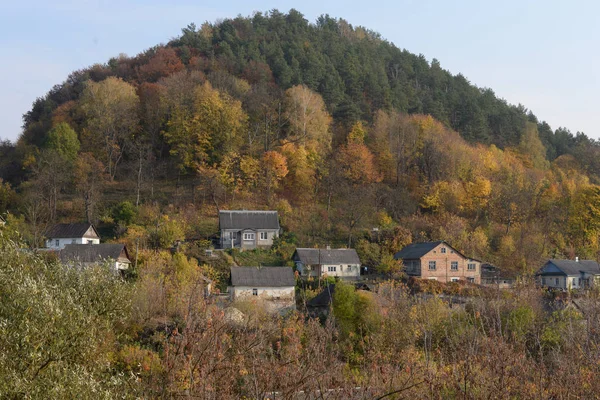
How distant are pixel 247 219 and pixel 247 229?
0.91m

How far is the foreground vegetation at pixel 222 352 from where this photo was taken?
371 inches

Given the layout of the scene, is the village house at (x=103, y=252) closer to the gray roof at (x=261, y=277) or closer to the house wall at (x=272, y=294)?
the gray roof at (x=261, y=277)

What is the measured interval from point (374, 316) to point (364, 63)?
2157 inches

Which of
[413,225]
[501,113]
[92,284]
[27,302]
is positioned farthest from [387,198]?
[27,302]

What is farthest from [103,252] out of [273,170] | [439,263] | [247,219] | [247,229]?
[439,263]

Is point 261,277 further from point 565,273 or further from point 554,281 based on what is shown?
point 565,273

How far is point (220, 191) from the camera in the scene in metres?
49.4

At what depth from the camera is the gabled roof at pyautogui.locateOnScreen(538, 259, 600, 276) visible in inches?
1594

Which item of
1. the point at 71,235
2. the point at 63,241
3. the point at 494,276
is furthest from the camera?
the point at 494,276

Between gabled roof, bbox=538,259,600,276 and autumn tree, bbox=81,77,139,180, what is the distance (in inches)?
1384

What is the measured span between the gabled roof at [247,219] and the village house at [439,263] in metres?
9.29

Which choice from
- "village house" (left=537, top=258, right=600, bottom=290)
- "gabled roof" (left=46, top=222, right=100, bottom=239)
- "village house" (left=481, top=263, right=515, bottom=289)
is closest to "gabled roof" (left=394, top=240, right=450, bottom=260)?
"village house" (left=481, top=263, right=515, bottom=289)

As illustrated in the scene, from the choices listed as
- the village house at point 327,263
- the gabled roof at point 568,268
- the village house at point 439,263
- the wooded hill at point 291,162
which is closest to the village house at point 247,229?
the wooded hill at point 291,162

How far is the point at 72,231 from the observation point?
41.3 m
